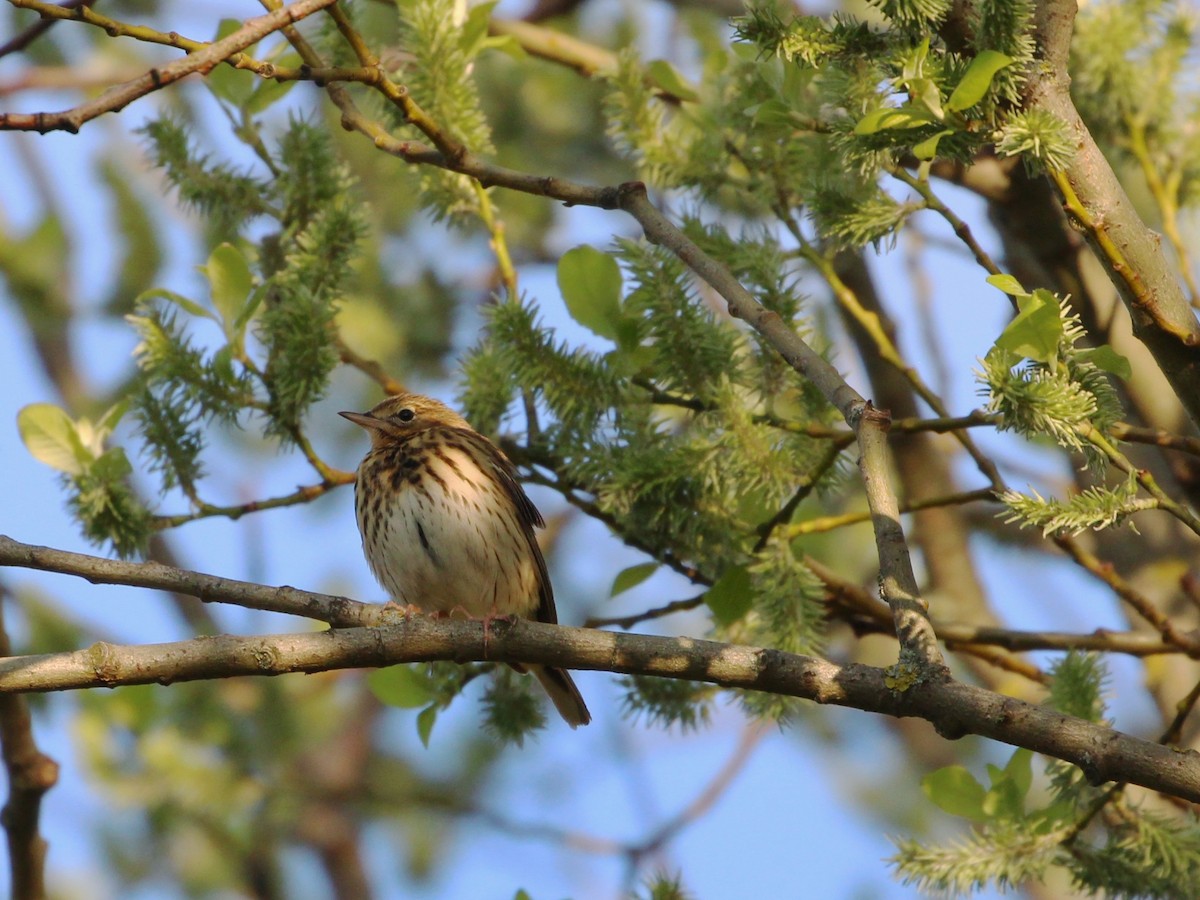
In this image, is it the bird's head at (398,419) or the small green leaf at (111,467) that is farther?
the bird's head at (398,419)

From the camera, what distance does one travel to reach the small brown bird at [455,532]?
5.75m

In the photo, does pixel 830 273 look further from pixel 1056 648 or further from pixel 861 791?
pixel 861 791

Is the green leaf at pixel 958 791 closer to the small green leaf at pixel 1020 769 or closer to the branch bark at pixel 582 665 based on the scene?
the small green leaf at pixel 1020 769

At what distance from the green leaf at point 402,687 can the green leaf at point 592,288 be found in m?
1.25

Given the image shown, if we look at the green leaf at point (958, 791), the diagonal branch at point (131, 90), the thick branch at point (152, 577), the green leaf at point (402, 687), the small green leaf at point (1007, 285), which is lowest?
the green leaf at point (958, 791)

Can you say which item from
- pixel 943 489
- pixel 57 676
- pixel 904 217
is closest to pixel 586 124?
pixel 943 489

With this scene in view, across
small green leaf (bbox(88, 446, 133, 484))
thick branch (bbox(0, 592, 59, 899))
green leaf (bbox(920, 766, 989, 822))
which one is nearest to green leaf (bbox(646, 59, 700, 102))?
small green leaf (bbox(88, 446, 133, 484))

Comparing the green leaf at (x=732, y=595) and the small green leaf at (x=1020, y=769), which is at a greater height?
the green leaf at (x=732, y=595)

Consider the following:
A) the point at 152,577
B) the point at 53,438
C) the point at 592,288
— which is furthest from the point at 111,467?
the point at 592,288

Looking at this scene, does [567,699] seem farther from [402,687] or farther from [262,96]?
[262,96]

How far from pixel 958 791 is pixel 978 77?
6.44ft

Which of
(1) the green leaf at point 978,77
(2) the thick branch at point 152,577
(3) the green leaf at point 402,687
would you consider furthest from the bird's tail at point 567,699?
(1) the green leaf at point 978,77

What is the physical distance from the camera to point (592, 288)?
4234mm

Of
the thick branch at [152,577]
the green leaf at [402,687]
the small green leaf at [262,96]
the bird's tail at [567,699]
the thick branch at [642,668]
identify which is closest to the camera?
the thick branch at [642,668]
